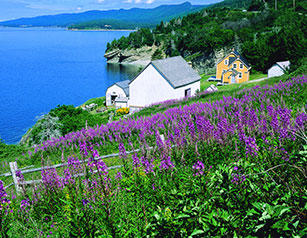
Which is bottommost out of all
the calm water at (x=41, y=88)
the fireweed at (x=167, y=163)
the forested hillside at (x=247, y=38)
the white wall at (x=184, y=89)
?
the calm water at (x=41, y=88)

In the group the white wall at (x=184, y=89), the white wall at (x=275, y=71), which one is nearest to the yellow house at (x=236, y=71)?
the white wall at (x=275, y=71)

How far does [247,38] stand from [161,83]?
5647 cm

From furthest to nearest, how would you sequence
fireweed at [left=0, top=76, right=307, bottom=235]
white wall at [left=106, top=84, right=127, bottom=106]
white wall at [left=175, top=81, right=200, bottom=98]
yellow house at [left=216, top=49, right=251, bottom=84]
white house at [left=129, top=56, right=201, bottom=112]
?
yellow house at [left=216, top=49, right=251, bottom=84]
white wall at [left=106, top=84, right=127, bottom=106]
white wall at [left=175, top=81, right=200, bottom=98]
white house at [left=129, top=56, right=201, bottom=112]
fireweed at [left=0, top=76, right=307, bottom=235]

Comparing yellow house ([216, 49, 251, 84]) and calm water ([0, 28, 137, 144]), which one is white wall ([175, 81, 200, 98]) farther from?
calm water ([0, 28, 137, 144])

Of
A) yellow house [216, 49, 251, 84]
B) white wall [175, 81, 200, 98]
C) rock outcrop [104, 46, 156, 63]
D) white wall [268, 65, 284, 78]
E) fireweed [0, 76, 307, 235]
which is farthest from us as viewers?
rock outcrop [104, 46, 156, 63]

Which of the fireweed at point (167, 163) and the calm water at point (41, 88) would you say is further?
the calm water at point (41, 88)

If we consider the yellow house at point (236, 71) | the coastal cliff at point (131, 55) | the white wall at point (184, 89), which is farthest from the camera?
the coastal cliff at point (131, 55)

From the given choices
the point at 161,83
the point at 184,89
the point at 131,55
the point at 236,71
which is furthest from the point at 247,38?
the point at 131,55

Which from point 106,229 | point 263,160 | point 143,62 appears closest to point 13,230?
point 106,229

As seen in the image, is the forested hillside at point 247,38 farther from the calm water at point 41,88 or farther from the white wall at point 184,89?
the calm water at point 41,88

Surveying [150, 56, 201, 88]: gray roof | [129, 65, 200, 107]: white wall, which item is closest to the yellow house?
[150, 56, 201, 88]: gray roof

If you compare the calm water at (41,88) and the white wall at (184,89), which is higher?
the white wall at (184,89)

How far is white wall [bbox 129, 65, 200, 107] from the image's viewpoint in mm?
33000

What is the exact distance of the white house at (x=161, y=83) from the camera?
108ft
